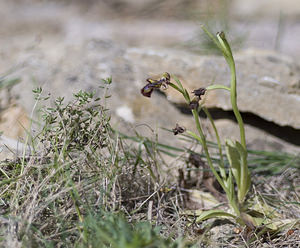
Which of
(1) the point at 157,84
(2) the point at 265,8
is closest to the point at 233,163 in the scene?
(1) the point at 157,84

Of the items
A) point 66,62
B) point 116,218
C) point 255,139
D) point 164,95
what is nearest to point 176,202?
point 116,218

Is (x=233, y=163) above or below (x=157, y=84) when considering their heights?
below

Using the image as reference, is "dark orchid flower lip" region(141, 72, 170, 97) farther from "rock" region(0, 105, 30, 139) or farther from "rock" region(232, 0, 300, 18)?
"rock" region(232, 0, 300, 18)

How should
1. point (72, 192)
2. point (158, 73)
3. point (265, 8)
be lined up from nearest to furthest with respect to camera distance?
1. point (72, 192)
2. point (158, 73)
3. point (265, 8)

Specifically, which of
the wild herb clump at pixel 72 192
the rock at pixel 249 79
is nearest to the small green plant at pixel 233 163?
the wild herb clump at pixel 72 192

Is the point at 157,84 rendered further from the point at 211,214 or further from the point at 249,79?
the point at 249,79

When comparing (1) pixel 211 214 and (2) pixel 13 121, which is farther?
(2) pixel 13 121

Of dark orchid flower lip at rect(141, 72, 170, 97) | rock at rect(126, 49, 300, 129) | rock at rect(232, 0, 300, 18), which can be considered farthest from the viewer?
rock at rect(232, 0, 300, 18)

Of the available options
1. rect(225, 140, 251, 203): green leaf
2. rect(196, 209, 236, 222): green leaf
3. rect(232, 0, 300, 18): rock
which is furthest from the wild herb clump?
rect(232, 0, 300, 18): rock

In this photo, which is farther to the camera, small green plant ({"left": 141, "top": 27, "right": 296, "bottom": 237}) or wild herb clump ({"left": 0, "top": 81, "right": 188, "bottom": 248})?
small green plant ({"left": 141, "top": 27, "right": 296, "bottom": 237})
